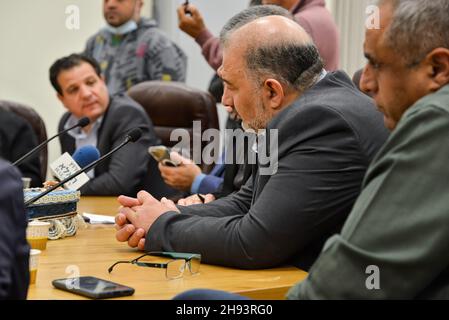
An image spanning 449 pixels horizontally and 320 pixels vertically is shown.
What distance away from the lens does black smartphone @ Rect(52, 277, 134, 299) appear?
1.65m

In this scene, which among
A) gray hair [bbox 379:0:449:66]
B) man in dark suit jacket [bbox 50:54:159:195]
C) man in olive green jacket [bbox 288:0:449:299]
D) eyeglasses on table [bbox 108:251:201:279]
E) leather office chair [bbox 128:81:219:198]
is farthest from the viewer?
leather office chair [bbox 128:81:219:198]

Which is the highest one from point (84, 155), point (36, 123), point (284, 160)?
point (284, 160)

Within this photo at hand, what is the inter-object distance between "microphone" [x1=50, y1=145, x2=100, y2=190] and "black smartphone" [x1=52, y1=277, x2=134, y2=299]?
0.89 metres

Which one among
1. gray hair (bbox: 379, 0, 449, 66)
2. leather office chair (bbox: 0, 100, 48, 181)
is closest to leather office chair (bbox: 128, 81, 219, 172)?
leather office chair (bbox: 0, 100, 48, 181)

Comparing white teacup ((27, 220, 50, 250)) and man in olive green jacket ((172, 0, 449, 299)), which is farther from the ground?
man in olive green jacket ((172, 0, 449, 299))

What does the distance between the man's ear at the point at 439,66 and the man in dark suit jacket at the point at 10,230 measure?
0.80 m

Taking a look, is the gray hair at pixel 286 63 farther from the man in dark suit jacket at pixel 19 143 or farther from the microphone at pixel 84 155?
the man in dark suit jacket at pixel 19 143

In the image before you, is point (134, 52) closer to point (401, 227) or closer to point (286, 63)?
point (286, 63)

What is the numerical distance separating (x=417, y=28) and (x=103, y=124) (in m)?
2.90

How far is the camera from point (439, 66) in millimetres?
1544

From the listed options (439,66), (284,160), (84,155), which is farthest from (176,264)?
(84,155)

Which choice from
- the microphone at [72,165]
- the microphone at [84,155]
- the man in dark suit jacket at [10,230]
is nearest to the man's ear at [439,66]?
the man in dark suit jacket at [10,230]

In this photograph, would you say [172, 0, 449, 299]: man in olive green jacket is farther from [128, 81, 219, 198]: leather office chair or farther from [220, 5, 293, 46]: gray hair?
[128, 81, 219, 198]: leather office chair

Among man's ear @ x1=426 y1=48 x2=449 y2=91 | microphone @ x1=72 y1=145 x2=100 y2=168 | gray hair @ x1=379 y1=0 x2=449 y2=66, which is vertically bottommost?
microphone @ x1=72 y1=145 x2=100 y2=168
